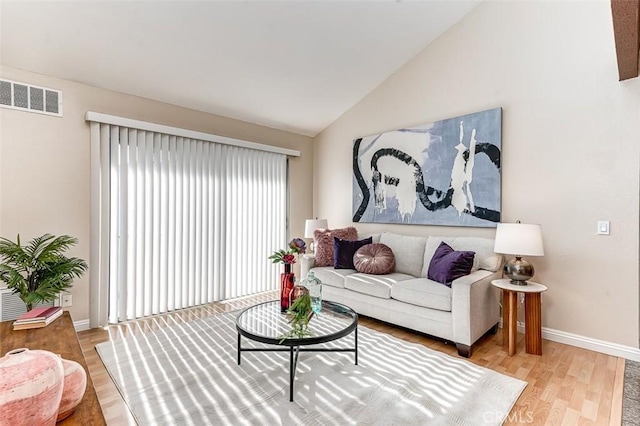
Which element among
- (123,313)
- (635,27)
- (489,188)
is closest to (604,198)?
(489,188)

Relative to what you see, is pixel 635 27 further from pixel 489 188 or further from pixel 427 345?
pixel 427 345

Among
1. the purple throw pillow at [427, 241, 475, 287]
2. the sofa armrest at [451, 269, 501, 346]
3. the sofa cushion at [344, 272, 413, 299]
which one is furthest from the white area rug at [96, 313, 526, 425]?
the purple throw pillow at [427, 241, 475, 287]

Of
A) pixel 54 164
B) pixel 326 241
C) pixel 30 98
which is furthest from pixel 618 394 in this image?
pixel 30 98

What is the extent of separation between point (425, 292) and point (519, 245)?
881mm

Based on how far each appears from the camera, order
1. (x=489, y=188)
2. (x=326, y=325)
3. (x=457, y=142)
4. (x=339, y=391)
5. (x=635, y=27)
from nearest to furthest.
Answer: (x=635, y=27) → (x=339, y=391) → (x=326, y=325) → (x=489, y=188) → (x=457, y=142)

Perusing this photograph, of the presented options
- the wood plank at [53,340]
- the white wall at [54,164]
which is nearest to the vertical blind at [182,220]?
the white wall at [54,164]

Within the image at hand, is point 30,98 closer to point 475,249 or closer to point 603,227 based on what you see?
point 475,249

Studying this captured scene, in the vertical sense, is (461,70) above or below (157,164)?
above

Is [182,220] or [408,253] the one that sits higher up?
[182,220]

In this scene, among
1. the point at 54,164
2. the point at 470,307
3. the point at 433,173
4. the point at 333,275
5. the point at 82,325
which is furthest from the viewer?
the point at 433,173

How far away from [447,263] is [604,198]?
1.42 m

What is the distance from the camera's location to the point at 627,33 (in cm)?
196

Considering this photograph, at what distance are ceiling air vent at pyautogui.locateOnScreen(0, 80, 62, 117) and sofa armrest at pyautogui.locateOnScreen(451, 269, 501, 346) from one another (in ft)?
13.2

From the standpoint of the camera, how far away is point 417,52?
3848mm
